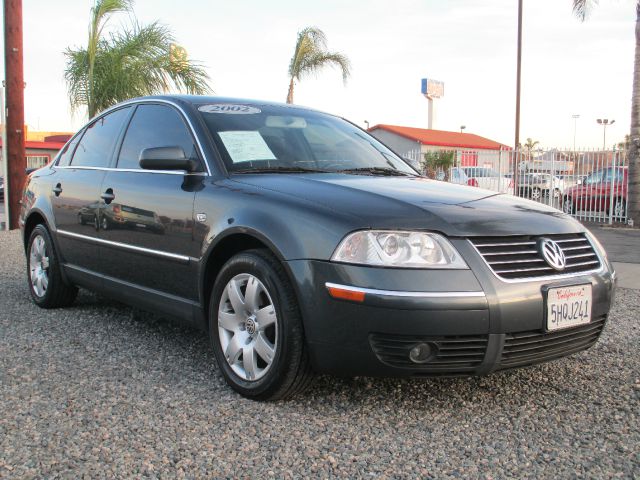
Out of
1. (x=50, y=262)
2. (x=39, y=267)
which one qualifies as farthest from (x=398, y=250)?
(x=39, y=267)

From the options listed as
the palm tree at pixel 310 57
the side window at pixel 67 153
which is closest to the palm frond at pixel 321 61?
the palm tree at pixel 310 57

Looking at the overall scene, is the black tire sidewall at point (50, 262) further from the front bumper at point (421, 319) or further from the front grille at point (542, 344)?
the front grille at point (542, 344)

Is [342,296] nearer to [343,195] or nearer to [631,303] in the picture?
[343,195]

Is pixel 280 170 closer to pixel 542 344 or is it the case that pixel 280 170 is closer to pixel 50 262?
pixel 542 344

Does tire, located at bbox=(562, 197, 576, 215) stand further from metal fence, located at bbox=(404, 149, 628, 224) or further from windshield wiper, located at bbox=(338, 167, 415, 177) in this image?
windshield wiper, located at bbox=(338, 167, 415, 177)

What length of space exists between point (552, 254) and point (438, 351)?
2.36 ft

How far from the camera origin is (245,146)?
376 cm

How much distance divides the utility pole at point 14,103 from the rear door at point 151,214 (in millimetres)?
8859

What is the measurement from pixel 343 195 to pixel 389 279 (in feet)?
1.84

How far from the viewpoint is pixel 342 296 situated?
274 centimetres

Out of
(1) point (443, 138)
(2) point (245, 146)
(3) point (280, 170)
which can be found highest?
(1) point (443, 138)

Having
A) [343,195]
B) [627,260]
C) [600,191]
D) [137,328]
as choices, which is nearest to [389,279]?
[343,195]

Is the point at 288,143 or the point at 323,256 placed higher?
the point at 288,143

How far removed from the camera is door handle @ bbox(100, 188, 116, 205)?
4238mm
